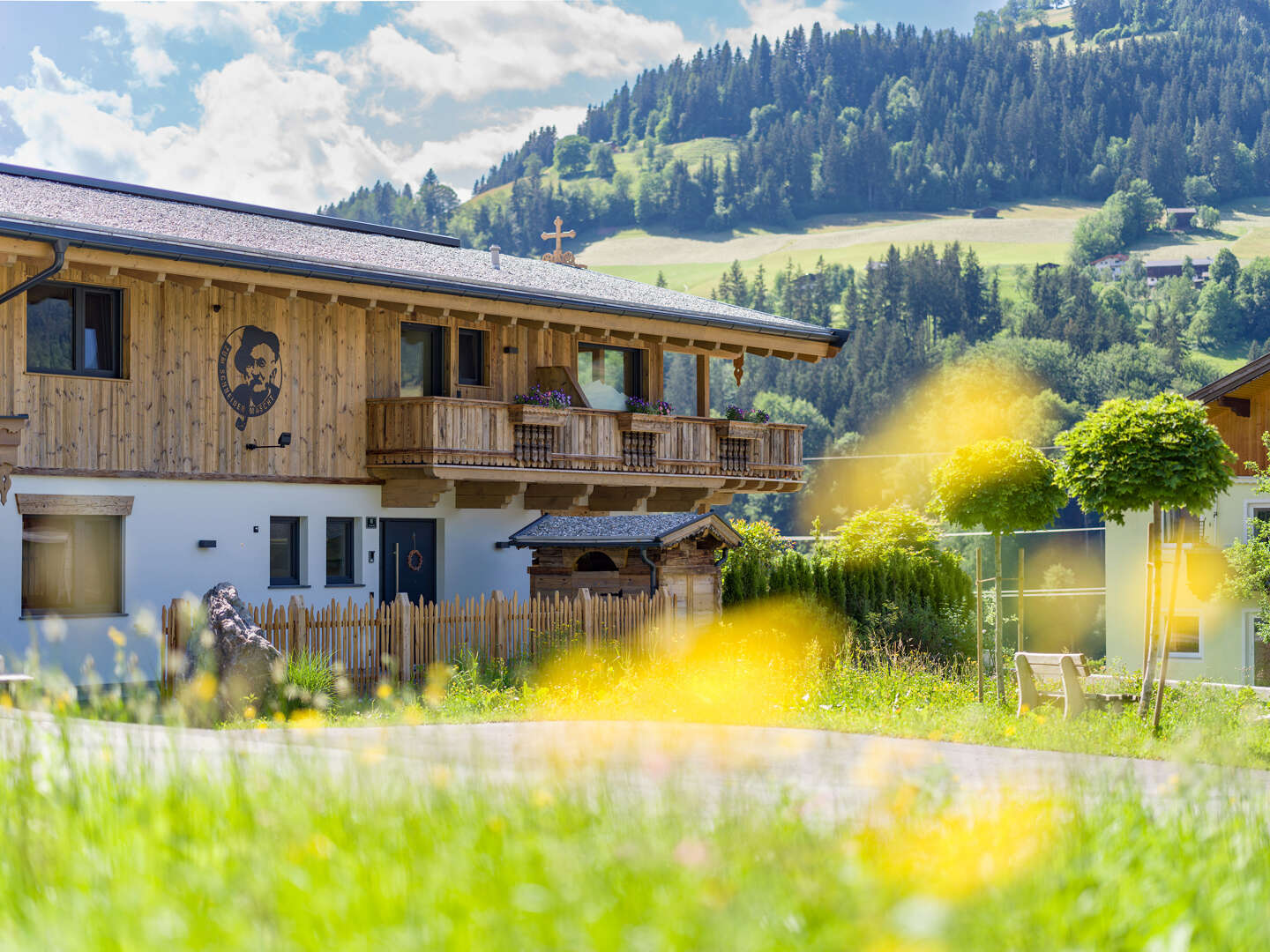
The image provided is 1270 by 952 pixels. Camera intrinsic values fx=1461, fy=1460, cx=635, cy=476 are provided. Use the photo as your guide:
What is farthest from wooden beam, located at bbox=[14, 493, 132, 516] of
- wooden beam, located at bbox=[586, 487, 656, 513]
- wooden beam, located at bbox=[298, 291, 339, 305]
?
wooden beam, located at bbox=[586, 487, 656, 513]

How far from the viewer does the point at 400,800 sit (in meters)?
5.48

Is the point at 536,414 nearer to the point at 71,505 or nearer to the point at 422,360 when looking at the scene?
the point at 422,360

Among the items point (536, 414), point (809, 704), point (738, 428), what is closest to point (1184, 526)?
point (738, 428)

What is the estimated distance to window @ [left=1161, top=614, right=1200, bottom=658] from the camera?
39500mm

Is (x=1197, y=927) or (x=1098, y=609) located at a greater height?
(x=1197, y=927)

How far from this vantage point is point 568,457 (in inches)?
928

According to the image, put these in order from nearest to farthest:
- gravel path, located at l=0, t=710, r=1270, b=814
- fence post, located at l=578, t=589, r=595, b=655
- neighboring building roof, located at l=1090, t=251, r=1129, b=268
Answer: gravel path, located at l=0, t=710, r=1270, b=814
fence post, located at l=578, t=589, r=595, b=655
neighboring building roof, located at l=1090, t=251, r=1129, b=268

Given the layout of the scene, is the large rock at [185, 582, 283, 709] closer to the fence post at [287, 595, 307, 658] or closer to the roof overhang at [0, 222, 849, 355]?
the fence post at [287, 595, 307, 658]

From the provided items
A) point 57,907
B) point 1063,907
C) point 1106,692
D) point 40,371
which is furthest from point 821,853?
point 40,371

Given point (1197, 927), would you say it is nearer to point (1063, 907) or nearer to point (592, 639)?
point (1063, 907)

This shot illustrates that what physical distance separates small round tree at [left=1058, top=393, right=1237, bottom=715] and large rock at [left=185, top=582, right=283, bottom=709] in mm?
8701

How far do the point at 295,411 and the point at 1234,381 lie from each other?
23.5 meters

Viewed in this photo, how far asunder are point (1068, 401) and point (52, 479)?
126844 mm

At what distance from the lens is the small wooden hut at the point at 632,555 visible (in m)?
23.8
